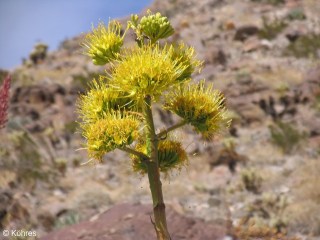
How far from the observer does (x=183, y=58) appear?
3334mm

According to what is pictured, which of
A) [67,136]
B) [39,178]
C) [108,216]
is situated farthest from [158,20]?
[67,136]

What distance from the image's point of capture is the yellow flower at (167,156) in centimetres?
343

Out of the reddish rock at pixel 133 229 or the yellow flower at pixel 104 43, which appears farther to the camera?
the reddish rock at pixel 133 229

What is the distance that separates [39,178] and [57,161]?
2344 millimetres

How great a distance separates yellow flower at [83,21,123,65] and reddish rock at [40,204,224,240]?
11.4ft

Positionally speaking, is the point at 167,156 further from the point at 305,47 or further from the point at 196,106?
the point at 305,47

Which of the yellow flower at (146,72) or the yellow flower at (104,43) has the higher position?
the yellow flower at (104,43)

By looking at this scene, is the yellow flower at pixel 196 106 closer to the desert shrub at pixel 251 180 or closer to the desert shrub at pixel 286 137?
the desert shrub at pixel 251 180

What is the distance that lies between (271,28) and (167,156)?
23443mm

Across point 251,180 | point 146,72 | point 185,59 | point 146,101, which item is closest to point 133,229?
point 146,101

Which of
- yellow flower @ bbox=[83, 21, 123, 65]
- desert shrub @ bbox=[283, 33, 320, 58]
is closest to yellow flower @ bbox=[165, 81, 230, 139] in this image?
yellow flower @ bbox=[83, 21, 123, 65]

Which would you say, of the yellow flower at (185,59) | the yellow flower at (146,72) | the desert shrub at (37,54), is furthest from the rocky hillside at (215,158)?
the desert shrub at (37,54)

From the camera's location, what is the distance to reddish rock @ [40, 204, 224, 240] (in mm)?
6258

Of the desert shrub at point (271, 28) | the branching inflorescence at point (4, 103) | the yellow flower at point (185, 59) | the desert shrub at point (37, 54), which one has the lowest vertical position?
the branching inflorescence at point (4, 103)
